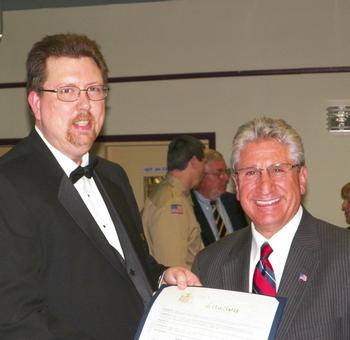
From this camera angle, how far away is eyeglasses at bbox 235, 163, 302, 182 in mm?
2213

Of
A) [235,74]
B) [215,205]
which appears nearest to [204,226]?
[215,205]

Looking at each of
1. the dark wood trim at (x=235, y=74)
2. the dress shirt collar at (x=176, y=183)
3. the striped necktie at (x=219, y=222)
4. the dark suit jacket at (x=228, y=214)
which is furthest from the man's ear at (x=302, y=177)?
the dark wood trim at (x=235, y=74)

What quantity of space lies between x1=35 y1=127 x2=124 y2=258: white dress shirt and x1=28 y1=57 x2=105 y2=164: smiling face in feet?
0.20

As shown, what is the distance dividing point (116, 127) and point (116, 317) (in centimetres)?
583

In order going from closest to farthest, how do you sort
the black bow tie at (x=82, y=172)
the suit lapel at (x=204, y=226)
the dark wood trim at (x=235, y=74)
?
1. the black bow tie at (x=82, y=172)
2. the suit lapel at (x=204, y=226)
3. the dark wood trim at (x=235, y=74)

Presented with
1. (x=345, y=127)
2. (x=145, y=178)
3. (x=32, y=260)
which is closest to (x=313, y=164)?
(x=345, y=127)

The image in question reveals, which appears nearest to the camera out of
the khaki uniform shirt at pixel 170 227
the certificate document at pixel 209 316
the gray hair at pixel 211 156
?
the certificate document at pixel 209 316

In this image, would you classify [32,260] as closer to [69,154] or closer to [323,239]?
[69,154]

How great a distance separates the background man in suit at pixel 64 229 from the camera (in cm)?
184

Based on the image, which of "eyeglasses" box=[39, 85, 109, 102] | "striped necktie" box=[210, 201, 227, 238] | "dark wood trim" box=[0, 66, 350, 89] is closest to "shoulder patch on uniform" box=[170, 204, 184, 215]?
"striped necktie" box=[210, 201, 227, 238]

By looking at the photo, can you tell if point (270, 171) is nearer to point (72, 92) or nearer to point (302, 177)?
point (302, 177)

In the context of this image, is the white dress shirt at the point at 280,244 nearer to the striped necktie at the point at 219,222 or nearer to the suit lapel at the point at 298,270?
the suit lapel at the point at 298,270

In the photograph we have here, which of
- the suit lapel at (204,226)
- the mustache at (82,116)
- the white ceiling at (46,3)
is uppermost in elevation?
the white ceiling at (46,3)

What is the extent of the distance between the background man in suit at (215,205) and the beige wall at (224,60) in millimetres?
1778
